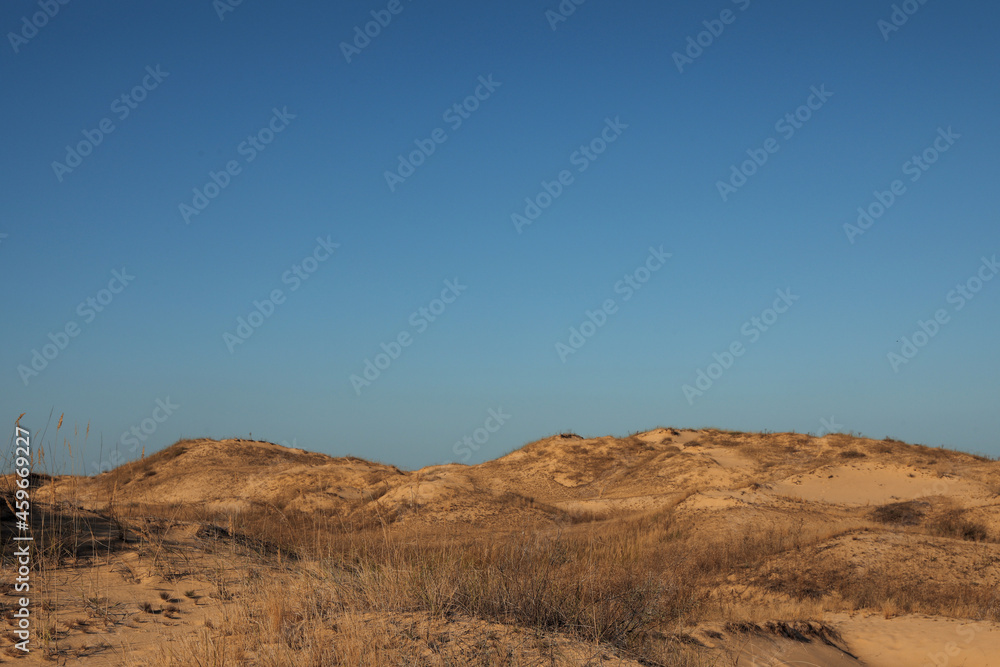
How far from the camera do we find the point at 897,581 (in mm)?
12016

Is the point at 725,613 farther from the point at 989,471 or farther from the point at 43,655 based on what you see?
the point at 989,471

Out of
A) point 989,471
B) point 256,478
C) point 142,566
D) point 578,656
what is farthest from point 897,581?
point 256,478

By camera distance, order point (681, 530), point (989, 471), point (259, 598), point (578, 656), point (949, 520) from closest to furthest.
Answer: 1. point (578, 656)
2. point (259, 598)
3. point (681, 530)
4. point (949, 520)
5. point (989, 471)

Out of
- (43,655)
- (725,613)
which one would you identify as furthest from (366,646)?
(725,613)

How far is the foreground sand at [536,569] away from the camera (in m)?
5.06

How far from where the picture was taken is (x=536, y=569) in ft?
21.3

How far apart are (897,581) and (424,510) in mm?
12362

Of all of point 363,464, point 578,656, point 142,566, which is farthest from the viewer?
point 363,464

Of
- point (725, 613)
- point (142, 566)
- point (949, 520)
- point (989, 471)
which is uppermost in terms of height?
point (989, 471)

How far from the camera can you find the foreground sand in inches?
199

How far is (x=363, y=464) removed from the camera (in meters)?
29.2

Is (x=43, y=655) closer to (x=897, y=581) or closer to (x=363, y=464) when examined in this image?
(x=897, y=581)

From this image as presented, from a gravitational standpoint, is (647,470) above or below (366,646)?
above

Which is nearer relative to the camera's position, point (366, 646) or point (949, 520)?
point (366, 646)
